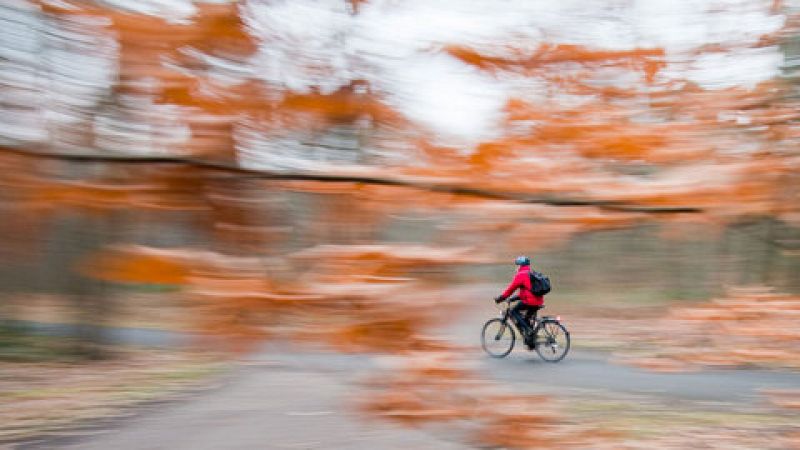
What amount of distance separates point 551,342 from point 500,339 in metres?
0.86

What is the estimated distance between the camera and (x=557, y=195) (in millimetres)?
1311

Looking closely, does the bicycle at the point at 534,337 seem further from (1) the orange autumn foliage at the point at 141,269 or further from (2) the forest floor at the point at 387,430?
(1) the orange autumn foliage at the point at 141,269

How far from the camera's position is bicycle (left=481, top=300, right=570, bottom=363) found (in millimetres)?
9367

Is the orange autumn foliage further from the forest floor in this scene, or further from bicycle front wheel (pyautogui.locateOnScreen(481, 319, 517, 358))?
bicycle front wheel (pyautogui.locateOnScreen(481, 319, 517, 358))

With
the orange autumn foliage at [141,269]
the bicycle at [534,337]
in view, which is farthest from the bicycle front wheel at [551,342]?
the orange autumn foliage at [141,269]

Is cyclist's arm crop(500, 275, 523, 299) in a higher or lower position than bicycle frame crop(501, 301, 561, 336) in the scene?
lower

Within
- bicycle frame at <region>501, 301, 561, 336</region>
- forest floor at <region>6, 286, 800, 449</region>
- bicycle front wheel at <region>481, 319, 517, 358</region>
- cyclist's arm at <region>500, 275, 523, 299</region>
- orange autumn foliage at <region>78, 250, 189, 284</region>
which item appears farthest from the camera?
bicycle front wheel at <region>481, 319, 517, 358</region>

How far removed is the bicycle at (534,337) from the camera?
9.37 meters

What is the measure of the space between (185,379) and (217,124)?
7.69 m

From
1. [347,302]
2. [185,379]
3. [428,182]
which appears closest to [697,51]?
[428,182]

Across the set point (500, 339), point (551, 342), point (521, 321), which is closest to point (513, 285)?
point (521, 321)

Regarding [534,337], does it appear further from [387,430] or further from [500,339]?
[387,430]

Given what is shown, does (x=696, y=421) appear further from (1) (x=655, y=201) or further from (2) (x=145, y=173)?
(2) (x=145, y=173)

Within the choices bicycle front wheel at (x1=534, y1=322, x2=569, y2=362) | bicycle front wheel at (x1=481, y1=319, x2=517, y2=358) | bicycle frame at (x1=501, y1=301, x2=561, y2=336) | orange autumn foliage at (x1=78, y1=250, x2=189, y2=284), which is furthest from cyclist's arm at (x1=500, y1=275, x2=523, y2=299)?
bicycle front wheel at (x1=534, y1=322, x2=569, y2=362)
